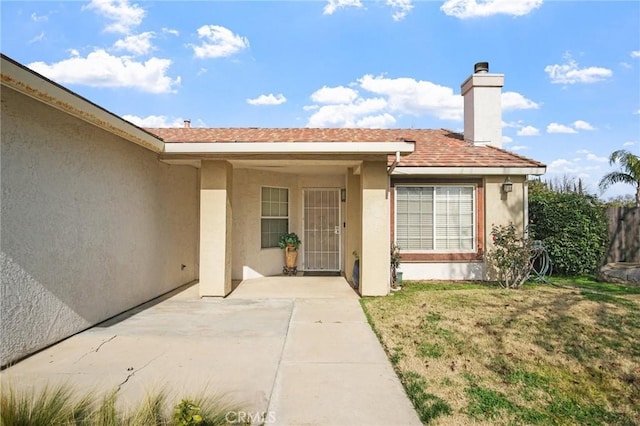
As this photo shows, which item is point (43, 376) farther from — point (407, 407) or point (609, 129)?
point (609, 129)

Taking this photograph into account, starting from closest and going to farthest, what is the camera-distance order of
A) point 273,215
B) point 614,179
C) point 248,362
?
point 248,362, point 273,215, point 614,179

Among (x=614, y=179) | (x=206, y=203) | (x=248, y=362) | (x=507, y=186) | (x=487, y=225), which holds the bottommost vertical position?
(x=248, y=362)

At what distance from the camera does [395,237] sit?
10.5m

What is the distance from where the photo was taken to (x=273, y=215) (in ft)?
36.4

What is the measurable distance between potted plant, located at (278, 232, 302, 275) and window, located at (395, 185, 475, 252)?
122 inches

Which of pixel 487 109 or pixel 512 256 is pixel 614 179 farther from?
pixel 512 256

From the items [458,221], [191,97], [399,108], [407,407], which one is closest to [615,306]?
[458,221]

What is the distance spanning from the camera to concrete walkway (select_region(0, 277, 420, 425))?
360cm

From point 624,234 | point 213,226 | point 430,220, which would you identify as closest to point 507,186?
point 430,220

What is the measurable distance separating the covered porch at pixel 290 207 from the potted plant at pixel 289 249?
0.19 meters

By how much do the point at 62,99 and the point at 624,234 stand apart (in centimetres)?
1453

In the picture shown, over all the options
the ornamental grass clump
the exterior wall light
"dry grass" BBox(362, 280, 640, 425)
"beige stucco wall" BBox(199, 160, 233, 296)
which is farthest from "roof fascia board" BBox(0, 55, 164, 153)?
the exterior wall light

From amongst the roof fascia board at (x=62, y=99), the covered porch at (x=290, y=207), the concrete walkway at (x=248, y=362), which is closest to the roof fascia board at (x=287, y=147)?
the covered porch at (x=290, y=207)

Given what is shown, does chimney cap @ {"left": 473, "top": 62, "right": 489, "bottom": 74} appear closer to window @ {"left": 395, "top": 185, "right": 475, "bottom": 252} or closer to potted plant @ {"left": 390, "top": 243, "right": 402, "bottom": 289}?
window @ {"left": 395, "top": 185, "right": 475, "bottom": 252}
